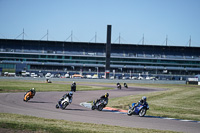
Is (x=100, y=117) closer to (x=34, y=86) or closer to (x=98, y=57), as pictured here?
(x=34, y=86)

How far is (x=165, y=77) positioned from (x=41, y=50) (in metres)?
59.3

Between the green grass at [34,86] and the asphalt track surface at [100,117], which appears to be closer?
the asphalt track surface at [100,117]

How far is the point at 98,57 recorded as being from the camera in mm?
138875

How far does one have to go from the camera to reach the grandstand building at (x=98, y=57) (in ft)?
446

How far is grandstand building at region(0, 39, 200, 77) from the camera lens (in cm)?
13600

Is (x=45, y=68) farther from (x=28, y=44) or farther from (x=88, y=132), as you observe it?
(x=88, y=132)

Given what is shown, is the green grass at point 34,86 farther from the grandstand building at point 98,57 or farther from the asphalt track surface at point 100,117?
the grandstand building at point 98,57

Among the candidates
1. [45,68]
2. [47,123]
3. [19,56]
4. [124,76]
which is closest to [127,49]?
[124,76]

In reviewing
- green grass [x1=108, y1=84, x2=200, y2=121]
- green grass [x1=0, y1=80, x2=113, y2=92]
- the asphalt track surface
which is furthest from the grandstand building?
the asphalt track surface

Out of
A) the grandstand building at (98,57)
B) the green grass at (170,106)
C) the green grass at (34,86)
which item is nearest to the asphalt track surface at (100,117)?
the green grass at (170,106)

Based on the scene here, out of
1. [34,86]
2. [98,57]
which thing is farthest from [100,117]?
[98,57]

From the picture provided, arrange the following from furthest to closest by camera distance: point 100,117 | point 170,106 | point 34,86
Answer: point 34,86 → point 170,106 → point 100,117

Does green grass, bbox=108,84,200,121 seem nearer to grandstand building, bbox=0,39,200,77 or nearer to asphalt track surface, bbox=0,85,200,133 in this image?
asphalt track surface, bbox=0,85,200,133

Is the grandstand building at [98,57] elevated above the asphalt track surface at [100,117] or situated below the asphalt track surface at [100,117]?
above
